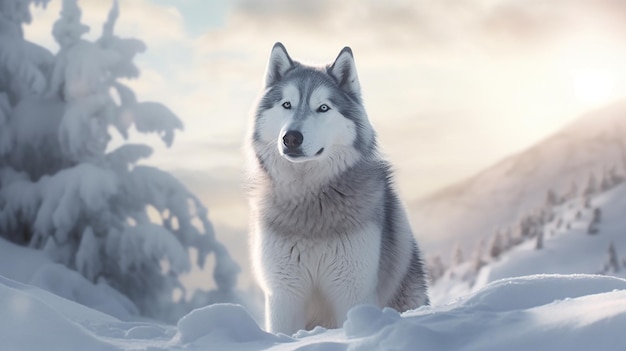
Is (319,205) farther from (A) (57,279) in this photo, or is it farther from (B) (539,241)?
(B) (539,241)

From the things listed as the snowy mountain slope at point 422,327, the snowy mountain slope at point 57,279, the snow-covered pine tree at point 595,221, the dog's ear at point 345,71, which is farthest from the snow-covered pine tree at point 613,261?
the snowy mountain slope at point 422,327

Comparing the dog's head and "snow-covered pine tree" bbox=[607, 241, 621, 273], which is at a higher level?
"snow-covered pine tree" bbox=[607, 241, 621, 273]

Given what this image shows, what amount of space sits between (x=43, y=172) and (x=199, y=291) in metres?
3.39

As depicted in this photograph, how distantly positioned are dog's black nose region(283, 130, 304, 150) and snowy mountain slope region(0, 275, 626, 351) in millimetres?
1609

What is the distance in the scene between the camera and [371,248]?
4824mm

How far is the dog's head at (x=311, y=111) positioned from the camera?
468 cm

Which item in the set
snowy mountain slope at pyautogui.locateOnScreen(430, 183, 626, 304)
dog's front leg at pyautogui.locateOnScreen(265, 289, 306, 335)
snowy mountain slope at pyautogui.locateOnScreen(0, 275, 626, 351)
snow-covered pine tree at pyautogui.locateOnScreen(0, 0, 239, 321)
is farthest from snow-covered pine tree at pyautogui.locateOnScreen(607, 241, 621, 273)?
snowy mountain slope at pyautogui.locateOnScreen(0, 275, 626, 351)

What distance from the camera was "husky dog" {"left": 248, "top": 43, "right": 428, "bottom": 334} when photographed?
477cm

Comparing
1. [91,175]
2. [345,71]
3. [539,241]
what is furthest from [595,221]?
[345,71]

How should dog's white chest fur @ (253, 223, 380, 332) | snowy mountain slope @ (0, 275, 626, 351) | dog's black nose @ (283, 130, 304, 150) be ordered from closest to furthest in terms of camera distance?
1. snowy mountain slope @ (0, 275, 626, 351)
2. dog's black nose @ (283, 130, 304, 150)
3. dog's white chest fur @ (253, 223, 380, 332)

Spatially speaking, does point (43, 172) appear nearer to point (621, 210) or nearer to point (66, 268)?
point (66, 268)

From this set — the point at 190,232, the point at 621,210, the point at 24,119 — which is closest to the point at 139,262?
the point at 190,232

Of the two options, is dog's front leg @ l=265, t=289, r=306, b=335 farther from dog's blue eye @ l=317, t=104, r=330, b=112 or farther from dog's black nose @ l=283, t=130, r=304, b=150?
dog's blue eye @ l=317, t=104, r=330, b=112

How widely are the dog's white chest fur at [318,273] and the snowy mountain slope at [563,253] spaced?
1412 centimetres
